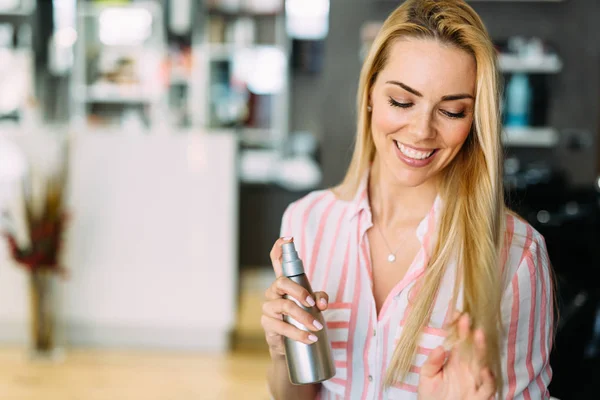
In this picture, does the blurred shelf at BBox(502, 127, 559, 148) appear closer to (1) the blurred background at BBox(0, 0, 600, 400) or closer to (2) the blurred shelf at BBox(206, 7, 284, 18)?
(1) the blurred background at BBox(0, 0, 600, 400)

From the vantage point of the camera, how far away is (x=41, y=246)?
3.36 m

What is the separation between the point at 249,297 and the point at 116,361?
50.4 inches

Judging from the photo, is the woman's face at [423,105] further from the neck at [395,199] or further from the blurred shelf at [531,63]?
the blurred shelf at [531,63]

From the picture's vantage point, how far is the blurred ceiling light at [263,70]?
16.9ft

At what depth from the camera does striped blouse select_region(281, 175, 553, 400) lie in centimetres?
107

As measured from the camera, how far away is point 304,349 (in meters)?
1.02

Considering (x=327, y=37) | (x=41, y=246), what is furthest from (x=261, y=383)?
(x=327, y=37)

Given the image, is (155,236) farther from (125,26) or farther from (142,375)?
(125,26)

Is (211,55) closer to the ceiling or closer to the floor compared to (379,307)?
closer to the ceiling

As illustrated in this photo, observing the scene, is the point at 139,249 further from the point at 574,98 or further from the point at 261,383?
the point at 574,98

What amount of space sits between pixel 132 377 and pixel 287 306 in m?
2.51

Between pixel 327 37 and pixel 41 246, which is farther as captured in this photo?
pixel 327 37

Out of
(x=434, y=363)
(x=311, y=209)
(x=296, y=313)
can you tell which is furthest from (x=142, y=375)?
(x=434, y=363)

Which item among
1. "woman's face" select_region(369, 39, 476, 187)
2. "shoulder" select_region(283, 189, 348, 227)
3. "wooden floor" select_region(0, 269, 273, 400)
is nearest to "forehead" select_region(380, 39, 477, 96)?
"woman's face" select_region(369, 39, 476, 187)
